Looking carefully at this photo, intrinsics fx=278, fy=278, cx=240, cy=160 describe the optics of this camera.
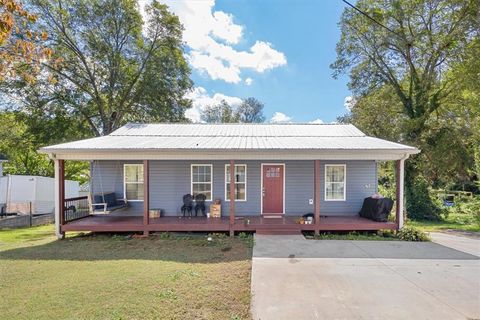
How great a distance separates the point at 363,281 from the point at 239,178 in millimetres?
6331

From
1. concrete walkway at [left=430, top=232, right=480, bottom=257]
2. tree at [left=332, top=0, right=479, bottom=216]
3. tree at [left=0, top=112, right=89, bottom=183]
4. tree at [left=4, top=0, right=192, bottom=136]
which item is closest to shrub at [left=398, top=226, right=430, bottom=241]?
concrete walkway at [left=430, top=232, right=480, bottom=257]

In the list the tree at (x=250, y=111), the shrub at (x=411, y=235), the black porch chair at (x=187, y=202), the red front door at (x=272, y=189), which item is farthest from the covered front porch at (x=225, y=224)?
the tree at (x=250, y=111)

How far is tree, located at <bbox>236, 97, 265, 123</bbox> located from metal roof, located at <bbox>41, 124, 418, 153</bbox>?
3267cm

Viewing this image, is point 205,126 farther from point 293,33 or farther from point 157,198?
point 293,33

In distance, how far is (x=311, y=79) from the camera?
24.4 m

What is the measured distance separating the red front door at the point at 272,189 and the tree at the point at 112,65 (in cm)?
1081

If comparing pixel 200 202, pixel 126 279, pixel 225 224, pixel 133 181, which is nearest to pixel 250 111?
pixel 133 181

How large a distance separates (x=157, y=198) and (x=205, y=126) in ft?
13.8

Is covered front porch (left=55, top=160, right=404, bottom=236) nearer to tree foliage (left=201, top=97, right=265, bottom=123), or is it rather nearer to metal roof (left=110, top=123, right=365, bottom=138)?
metal roof (left=110, top=123, right=365, bottom=138)

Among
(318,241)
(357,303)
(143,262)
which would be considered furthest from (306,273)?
(143,262)

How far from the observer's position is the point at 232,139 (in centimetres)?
1069

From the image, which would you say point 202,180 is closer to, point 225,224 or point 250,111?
point 225,224

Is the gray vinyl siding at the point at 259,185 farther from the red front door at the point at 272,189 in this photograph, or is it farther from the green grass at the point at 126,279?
the green grass at the point at 126,279

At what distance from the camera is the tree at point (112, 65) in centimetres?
1739
